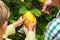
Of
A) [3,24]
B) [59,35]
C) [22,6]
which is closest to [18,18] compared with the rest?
[22,6]

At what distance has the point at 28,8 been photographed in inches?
123

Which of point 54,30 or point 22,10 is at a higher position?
point 22,10

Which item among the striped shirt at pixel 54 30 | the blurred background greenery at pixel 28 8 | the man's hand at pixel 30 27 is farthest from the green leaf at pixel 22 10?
the striped shirt at pixel 54 30

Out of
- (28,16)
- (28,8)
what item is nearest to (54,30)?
(28,16)

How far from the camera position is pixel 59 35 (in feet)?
7.68

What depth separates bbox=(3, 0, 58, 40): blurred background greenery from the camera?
10.2 feet

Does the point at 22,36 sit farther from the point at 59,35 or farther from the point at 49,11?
the point at 59,35

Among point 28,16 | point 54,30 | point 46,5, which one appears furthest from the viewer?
point 46,5

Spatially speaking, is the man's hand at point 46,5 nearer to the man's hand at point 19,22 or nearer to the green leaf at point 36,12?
the green leaf at point 36,12

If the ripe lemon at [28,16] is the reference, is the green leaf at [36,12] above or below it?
above

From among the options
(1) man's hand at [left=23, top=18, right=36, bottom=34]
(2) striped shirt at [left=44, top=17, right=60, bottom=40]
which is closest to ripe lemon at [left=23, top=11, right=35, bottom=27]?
(1) man's hand at [left=23, top=18, right=36, bottom=34]

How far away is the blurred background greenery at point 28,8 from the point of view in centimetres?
312

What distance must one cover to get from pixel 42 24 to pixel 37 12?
17 centimetres

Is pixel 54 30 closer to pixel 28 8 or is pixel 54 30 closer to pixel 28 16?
pixel 28 16
